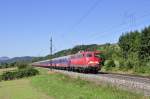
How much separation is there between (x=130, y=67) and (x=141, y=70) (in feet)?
24.8

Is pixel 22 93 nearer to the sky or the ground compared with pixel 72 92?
nearer to the ground

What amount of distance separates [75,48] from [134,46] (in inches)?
902

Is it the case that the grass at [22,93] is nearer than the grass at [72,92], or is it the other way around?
the grass at [72,92]

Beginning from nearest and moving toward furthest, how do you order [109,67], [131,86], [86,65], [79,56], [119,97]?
[119,97] < [131,86] < [86,65] < [79,56] < [109,67]

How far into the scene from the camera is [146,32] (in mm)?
80125

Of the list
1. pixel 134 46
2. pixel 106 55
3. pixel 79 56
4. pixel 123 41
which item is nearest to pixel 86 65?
pixel 79 56

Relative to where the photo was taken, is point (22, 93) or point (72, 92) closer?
point (72, 92)

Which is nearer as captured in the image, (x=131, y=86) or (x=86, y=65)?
(x=131, y=86)

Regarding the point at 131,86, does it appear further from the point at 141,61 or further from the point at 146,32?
the point at 146,32

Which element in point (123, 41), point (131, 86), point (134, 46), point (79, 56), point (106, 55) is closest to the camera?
point (131, 86)

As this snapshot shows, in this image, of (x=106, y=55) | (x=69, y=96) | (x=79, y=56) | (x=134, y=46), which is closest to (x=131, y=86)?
(x=69, y=96)

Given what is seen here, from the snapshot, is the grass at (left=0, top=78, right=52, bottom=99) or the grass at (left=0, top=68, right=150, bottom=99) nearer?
the grass at (left=0, top=68, right=150, bottom=99)

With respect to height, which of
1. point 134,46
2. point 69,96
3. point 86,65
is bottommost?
point 69,96

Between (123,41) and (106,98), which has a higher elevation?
(123,41)
